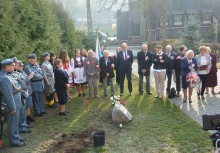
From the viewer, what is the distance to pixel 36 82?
33.2 ft

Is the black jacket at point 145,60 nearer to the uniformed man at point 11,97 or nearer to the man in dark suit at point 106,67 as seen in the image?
the man in dark suit at point 106,67

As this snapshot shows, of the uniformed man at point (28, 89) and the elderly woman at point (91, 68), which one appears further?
the elderly woman at point (91, 68)

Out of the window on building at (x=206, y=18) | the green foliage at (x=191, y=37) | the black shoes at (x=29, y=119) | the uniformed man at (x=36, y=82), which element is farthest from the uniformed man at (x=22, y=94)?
the window on building at (x=206, y=18)

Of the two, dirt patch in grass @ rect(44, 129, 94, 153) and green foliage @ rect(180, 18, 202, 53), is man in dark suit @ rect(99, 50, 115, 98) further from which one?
green foliage @ rect(180, 18, 202, 53)

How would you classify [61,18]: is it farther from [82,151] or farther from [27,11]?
[82,151]

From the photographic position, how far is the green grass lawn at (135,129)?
7589 millimetres

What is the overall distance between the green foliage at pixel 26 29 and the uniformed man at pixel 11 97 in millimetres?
1504

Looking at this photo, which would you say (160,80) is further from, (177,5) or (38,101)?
(177,5)

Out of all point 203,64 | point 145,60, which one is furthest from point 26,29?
point 203,64

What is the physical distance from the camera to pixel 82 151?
739 cm

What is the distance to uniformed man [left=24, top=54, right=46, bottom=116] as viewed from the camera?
9820 millimetres

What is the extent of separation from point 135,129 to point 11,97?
3.55m

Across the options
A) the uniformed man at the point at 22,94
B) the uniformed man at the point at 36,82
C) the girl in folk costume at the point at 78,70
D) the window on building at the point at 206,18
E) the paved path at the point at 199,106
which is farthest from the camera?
the window on building at the point at 206,18

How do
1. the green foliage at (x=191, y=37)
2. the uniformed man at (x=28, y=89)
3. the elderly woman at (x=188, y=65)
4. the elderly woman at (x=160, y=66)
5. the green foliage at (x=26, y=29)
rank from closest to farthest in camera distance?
the uniformed man at (x=28, y=89) < the green foliage at (x=26, y=29) < the elderly woman at (x=188, y=65) < the elderly woman at (x=160, y=66) < the green foliage at (x=191, y=37)
